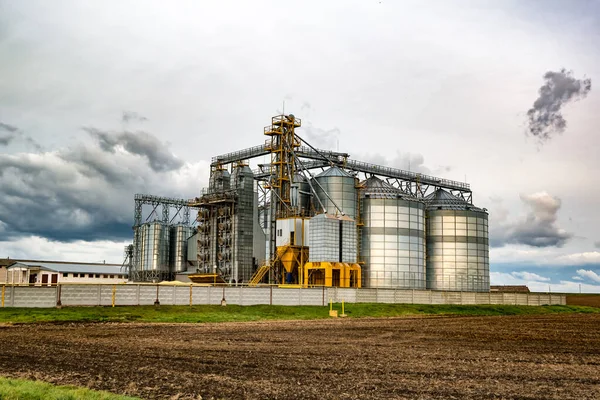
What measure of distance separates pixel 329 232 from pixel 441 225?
1059 inches

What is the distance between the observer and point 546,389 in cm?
2025

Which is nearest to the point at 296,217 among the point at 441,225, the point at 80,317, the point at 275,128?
the point at 275,128

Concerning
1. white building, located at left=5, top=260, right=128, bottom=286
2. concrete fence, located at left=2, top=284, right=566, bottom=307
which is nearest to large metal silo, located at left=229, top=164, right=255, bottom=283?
concrete fence, located at left=2, top=284, right=566, bottom=307

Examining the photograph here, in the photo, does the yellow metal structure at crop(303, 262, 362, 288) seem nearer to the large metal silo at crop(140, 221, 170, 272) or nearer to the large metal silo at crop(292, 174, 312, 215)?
the large metal silo at crop(292, 174, 312, 215)

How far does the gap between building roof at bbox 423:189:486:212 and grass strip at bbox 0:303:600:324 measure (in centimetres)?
2835

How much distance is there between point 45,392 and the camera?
1800 cm

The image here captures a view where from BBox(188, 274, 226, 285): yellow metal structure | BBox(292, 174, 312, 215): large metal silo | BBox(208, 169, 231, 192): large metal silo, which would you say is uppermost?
BBox(208, 169, 231, 192): large metal silo

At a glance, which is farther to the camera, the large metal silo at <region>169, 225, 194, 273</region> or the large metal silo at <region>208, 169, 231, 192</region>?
the large metal silo at <region>169, 225, 194, 273</region>

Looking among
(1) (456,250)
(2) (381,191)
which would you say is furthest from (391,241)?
(1) (456,250)

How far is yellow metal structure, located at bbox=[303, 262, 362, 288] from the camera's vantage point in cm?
8469

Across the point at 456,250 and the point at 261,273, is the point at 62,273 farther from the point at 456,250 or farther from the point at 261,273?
the point at 456,250

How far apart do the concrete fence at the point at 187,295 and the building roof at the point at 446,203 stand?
80.4 ft

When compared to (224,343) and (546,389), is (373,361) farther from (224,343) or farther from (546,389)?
(224,343)

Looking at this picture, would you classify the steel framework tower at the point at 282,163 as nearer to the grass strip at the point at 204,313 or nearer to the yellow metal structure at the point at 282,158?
the yellow metal structure at the point at 282,158
